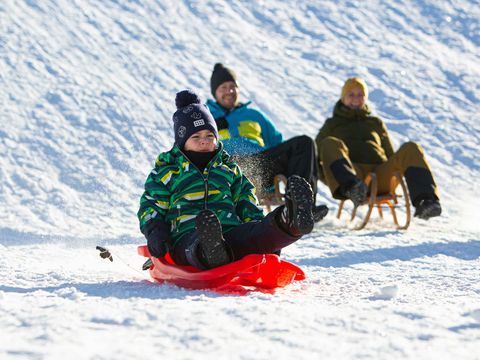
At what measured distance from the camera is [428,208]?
4.99m

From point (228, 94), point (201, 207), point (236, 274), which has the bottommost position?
point (236, 274)

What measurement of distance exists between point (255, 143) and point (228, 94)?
0.46 metres

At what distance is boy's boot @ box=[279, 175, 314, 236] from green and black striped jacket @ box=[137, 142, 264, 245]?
0.57 metres

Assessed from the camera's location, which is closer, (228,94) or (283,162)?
(283,162)

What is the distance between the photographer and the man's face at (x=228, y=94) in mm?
5574

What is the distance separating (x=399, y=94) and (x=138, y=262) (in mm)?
7496

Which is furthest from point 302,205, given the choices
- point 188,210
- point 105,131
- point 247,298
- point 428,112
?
point 428,112

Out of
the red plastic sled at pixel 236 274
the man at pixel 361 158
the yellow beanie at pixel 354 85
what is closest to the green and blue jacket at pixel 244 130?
the man at pixel 361 158

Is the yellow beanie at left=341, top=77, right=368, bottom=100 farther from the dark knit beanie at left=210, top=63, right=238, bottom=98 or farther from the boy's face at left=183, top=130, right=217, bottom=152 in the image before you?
the boy's face at left=183, top=130, right=217, bottom=152

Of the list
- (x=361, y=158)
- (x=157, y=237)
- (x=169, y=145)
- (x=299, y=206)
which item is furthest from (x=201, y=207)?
(x=169, y=145)

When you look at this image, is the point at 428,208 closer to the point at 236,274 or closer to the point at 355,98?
the point at 355,98

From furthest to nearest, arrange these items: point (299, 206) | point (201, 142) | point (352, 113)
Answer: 1. point (352, 113)
2. point (201, 142)
3. point (299, 206)

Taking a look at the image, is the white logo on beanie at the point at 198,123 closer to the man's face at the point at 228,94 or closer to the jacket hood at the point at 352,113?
the man's face at the point at 228,94

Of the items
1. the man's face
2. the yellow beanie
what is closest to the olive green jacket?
the yellow beanie
